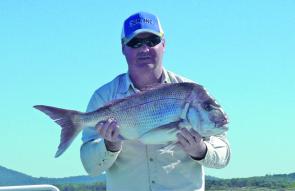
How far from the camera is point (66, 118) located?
690cm

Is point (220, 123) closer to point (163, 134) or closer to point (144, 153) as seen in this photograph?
point (163, 134)

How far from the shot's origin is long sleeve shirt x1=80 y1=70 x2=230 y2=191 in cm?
698

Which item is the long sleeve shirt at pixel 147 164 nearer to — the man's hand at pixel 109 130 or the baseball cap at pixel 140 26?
the man's hand at pixel 109 130

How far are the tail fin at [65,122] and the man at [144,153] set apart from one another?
0.68ft

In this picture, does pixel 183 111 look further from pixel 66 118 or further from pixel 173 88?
pixel 66 118

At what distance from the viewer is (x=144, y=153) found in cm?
704

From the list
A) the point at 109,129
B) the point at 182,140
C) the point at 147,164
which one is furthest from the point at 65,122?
the point at 182,140

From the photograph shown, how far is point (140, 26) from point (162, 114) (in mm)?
1041

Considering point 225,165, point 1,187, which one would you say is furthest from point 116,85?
point 1,187

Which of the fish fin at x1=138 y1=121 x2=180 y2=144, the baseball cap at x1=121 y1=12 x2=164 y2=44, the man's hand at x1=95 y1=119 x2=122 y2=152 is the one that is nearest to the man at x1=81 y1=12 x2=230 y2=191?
the baseball cap at x1=121 y1=12 x2=164 y2=44

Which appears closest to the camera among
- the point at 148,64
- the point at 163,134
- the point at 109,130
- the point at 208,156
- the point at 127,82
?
the point at 163,134

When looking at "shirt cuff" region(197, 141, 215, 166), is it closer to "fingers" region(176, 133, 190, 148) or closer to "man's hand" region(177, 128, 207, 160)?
"man's hand" region(177, 128, 207, 160)

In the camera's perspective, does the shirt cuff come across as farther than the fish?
Yes

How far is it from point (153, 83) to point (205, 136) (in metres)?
0.84
